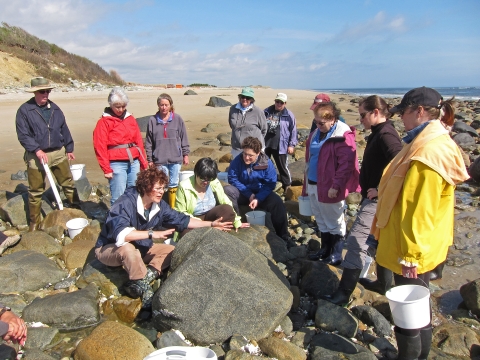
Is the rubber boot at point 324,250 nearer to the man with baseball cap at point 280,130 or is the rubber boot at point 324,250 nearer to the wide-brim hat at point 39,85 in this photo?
the man with baseball cap at point 280,130

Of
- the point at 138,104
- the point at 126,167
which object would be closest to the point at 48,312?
the point at 126,167

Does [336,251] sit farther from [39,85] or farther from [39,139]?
[39,85]

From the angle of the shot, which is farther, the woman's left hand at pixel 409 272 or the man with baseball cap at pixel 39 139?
the man with baseball cap at pixel 39 139

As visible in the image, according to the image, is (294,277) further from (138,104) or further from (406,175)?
(138,104)

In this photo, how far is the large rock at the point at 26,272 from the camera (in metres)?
4.31

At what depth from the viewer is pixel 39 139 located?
562 cm

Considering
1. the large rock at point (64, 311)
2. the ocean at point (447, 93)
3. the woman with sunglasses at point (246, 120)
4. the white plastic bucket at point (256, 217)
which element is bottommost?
the large rock at point (64, 311)

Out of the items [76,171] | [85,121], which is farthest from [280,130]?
[85,121]

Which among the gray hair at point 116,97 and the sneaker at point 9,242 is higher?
the gray hair at point 116,97

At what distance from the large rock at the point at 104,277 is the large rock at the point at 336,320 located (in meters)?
2.17

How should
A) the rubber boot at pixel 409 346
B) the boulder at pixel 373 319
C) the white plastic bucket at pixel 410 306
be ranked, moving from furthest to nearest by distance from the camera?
the boulder at pixel 373 319
the rubber boot at pixel 409 346
the white plastic bucket at pixel 410 306

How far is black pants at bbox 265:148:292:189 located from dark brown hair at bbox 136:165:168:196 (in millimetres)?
3833

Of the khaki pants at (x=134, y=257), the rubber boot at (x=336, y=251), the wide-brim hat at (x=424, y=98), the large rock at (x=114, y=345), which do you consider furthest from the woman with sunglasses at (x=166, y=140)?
the wide-brim hat at (x=424, y=98)

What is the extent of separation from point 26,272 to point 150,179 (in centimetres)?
192
